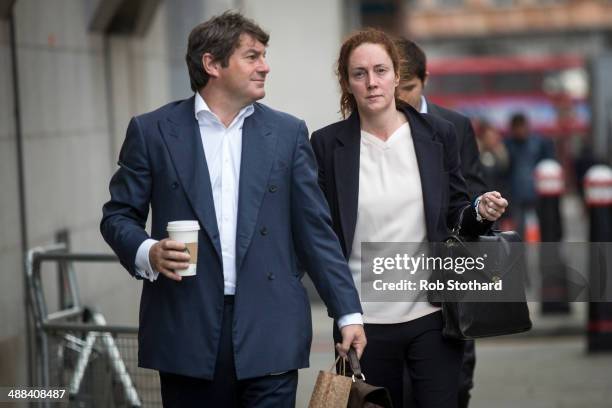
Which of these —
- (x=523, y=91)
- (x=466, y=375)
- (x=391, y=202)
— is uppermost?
(x=523, y=91)

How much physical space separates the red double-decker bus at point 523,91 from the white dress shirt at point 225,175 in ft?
104

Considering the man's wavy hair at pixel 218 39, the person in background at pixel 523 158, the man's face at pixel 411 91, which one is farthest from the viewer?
the person in background at pixel 523 158

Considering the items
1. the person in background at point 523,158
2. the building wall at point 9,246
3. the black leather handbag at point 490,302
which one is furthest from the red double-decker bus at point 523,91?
the black leather handbag at point 490,302

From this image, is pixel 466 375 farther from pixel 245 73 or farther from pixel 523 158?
pixel 523 158

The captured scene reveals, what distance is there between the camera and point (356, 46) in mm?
4363

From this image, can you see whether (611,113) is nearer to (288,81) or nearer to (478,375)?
(288,81)

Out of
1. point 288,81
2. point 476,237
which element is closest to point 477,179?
point 476,237

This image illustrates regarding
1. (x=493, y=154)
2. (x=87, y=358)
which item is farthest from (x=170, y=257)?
(x=493, y=154)

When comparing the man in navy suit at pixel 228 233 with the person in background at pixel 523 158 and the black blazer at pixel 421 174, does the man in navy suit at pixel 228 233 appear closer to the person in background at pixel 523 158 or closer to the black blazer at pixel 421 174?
the black blazer at pixel 421 174

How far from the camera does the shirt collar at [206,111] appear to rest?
12.6ft

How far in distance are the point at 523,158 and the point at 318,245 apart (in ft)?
37.9

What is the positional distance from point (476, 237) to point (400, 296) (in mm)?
339

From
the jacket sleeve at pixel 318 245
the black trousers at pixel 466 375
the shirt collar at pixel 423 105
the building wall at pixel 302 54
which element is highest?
the building wall at pixel 302 54

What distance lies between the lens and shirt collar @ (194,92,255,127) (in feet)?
12.6
